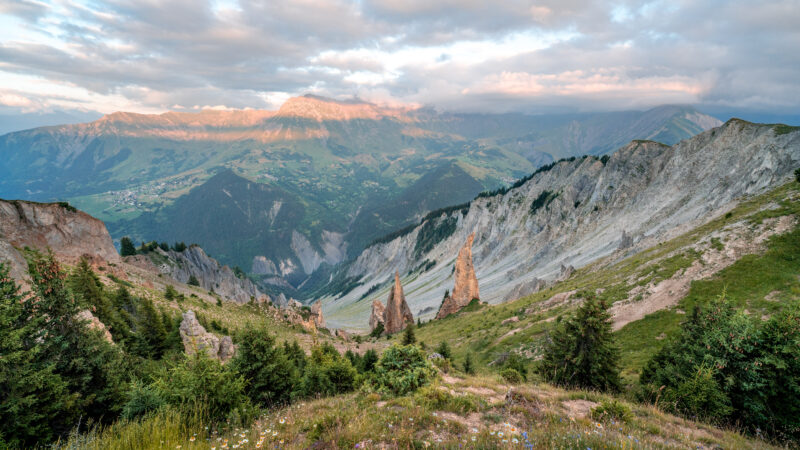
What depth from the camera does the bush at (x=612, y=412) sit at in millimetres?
8602

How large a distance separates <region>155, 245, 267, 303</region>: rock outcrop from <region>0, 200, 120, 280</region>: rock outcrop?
32.8 m

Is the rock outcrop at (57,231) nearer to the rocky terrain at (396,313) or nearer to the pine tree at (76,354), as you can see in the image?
the pine tree at (76,354)

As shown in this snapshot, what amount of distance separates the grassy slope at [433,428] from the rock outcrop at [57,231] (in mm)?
42399

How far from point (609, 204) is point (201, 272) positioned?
5059 inches

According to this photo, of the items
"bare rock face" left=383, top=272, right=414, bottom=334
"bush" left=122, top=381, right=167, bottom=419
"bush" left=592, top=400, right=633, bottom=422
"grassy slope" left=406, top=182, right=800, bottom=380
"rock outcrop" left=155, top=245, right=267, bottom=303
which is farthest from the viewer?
"rock outcrop" left=155, top=245, right=267, bottom=303

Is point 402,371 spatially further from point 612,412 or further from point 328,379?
point 612,412

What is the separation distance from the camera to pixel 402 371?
11.4 metres

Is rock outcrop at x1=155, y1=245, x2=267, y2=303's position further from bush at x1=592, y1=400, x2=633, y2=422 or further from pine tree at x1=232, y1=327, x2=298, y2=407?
bush at x1=592, y1=400, x2=633, y2=422

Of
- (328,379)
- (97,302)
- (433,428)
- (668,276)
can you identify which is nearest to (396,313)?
(668,276)

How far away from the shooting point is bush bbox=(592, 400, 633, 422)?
860 centimetres

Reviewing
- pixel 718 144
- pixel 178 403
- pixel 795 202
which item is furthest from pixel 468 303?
pixel 178 403

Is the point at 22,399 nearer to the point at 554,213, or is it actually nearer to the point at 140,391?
the point at 140,391

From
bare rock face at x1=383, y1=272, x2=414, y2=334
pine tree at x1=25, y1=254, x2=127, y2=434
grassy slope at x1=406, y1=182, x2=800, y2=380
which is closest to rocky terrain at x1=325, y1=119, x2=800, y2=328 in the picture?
bare rock face at x1=383, y1=272, x2=414, y2=334

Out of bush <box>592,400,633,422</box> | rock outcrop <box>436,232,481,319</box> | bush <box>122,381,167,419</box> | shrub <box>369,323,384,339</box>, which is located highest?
bush <box>122,381,167,419</box>
